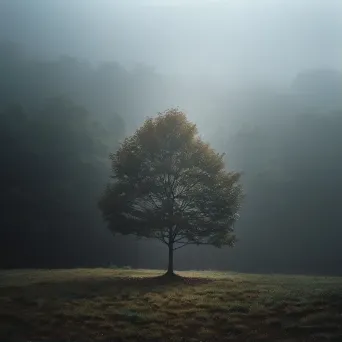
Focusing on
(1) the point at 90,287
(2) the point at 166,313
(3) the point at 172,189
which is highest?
(3) the point at 172,189

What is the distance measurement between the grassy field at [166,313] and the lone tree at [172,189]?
763cm

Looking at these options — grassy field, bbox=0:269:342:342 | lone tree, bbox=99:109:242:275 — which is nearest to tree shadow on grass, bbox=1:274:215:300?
grassy field, bbox=0:269:342:342

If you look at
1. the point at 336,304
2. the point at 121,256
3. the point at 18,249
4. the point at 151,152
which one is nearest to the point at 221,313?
the point at 336,304

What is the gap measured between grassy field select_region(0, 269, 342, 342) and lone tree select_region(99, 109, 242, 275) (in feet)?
25.0

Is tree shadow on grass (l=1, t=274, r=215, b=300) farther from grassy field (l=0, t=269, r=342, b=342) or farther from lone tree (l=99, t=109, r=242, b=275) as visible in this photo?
lone tree (l=99, t=109, r=242, b=275)

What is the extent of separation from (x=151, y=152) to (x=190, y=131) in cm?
396

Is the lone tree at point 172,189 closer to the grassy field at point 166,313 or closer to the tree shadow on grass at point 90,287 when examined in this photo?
the tree shadow on grass at point 90,287

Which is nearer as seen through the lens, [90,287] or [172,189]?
[90,287]

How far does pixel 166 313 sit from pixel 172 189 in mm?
16093

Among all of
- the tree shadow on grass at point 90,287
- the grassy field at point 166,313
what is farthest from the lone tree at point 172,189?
the grassy field at point 166,313

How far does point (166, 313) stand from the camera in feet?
68.1

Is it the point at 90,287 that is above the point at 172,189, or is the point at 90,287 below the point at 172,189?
below

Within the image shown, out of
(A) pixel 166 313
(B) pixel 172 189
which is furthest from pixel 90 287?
Answer: (B) pixel 172 189

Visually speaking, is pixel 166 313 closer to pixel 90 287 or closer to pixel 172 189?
pixel 90 287
